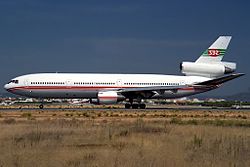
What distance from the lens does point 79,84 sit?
50.9 m

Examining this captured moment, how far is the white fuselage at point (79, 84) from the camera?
166ft

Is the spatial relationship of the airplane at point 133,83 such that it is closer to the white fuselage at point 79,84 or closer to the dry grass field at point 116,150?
the white fuselage at point 79,84

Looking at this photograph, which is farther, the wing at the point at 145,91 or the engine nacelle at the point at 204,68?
the engine nacelle at the point at 204,68

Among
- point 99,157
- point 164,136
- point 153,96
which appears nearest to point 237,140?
point 164,136

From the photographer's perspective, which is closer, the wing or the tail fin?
the wing

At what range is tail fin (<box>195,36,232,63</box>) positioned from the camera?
185ft

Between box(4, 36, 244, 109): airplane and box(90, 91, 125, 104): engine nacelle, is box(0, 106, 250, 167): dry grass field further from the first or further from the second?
box(4, 36, 244, 109): airplane

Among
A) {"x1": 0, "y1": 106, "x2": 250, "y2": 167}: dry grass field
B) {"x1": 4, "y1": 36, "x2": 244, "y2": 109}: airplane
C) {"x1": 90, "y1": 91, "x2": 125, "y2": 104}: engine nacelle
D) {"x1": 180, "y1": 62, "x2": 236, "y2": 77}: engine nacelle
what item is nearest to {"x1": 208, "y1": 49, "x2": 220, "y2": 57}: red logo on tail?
{"x1": 4, "y1": 36, "x2": 244, "y2": 109}: airplane

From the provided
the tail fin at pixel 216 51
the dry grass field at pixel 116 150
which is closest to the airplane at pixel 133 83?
the tail fin at pixel 216 51

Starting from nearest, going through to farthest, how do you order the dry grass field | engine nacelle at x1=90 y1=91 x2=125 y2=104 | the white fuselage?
the dry grass field → engine nacelle at x1=90 y1=91 x2=125 y2=104 → the white fuselage

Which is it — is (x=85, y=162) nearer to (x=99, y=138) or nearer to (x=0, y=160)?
(x=0, y=160)

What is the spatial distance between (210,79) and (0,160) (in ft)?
149

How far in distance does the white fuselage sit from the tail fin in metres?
4.09

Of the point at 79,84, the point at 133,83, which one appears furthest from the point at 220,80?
the point at 79,84
